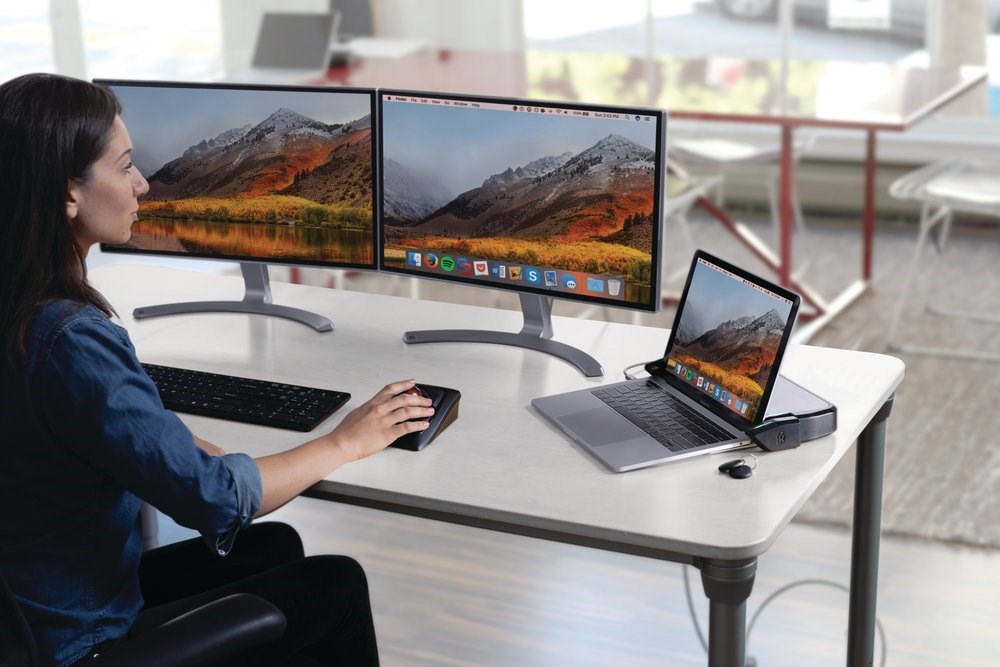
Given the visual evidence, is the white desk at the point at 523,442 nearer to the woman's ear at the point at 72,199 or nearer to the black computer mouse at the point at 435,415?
the black computer mouse at the point at 435,415

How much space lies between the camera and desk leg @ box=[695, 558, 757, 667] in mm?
1453

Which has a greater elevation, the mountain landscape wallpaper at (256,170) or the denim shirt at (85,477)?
the mountain landscape wallpaper at (256,170)

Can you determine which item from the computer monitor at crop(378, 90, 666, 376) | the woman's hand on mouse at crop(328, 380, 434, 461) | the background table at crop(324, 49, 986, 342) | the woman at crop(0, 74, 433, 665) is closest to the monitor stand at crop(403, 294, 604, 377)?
the computer monitor at crop(378, 90, 666, 376)

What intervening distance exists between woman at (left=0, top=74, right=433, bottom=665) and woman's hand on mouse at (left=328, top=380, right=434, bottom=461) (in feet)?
0.39

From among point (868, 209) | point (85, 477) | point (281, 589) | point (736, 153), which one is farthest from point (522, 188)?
point (868, 209)

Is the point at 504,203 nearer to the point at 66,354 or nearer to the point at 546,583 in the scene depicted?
the point at 66,354

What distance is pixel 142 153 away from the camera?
2229mm

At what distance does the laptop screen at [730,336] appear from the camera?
1.68 metres

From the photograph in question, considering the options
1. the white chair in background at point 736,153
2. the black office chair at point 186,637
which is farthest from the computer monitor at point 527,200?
the white chair in background at point 736,153

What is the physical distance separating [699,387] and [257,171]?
34.2 inches

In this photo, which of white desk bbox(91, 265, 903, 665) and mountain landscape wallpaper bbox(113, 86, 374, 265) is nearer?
white desk bbox(91, 265, 903, 665)

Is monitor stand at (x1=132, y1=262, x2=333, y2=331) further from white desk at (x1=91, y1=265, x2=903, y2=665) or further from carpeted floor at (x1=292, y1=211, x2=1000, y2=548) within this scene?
carpeted floor at (x1=292, y1=211, x2=1000, y2=548)

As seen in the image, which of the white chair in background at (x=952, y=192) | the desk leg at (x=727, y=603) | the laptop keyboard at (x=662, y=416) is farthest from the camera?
the white chair in background at (x=952, y=192)

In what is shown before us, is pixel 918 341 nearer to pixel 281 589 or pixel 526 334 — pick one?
pixel 526 334
